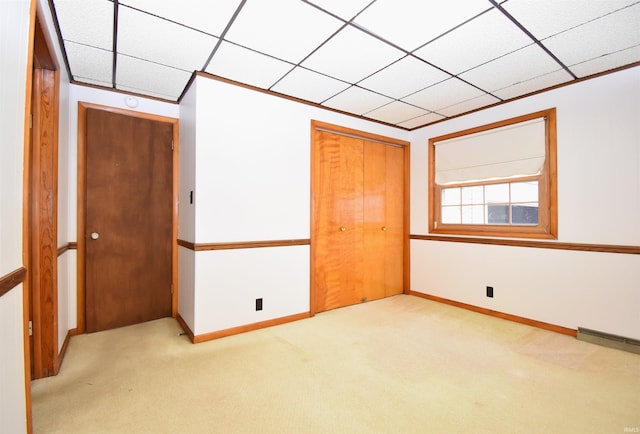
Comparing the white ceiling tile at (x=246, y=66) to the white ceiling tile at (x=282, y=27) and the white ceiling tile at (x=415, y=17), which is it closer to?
the white ceiling tile at (x=282, y=27)

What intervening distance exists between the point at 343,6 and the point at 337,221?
2.29 metres

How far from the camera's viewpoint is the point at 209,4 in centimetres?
186

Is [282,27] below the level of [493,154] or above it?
above

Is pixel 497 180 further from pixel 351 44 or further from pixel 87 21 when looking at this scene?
pixel 87 21

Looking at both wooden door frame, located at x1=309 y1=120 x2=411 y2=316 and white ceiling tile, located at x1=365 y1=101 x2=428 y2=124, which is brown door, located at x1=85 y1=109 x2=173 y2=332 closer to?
wooden door frame, located at x1=309 y1=120 x2=411 y2=316

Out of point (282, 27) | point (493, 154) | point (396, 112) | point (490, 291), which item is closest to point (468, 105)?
point (493, 154)

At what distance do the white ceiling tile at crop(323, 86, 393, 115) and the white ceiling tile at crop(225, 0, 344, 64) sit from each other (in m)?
0.87

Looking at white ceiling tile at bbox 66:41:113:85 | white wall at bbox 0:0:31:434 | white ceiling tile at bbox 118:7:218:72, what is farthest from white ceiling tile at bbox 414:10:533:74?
white ceiling tile at bbox 66:41:113:85

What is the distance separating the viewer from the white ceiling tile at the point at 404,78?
2.59 metres

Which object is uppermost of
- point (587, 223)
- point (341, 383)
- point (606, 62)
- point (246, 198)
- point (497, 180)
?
point (606, 62)

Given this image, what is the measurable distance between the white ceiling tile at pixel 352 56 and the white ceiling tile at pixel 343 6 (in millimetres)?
161

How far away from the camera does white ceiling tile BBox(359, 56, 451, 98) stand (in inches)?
102

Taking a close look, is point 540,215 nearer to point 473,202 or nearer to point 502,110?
point 473,202

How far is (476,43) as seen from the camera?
2264mm
